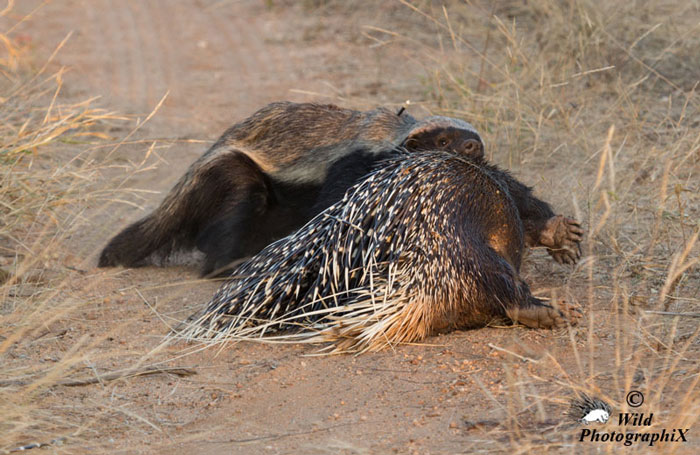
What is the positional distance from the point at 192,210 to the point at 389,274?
5.99 feet

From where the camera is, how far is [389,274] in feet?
10.7

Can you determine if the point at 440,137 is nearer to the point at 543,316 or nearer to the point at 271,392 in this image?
the point at 543,316

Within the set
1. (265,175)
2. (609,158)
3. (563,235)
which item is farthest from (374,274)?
(265,175)

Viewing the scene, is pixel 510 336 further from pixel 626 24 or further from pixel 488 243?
pixel 626 24

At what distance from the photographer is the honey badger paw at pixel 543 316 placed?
135 inches

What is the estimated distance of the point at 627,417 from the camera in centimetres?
255

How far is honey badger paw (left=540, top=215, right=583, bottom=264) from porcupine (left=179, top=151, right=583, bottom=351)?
434mm

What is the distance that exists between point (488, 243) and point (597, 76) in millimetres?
3344

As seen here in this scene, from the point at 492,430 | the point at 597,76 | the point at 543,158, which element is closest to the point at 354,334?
the point at 492,430

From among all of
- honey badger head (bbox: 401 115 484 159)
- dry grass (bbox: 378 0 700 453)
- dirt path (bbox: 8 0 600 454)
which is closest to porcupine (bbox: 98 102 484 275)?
honey badger head (bbox: 401 115 484 159)

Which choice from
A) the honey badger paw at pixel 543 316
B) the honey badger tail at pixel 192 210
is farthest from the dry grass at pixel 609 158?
the honey badger tail at pixel 192 210

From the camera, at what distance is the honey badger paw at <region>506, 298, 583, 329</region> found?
344cm

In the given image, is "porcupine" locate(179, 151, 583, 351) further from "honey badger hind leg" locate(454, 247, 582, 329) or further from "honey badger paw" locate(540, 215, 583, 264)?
"honey badger paw" locate(540, 215, 583, 264)

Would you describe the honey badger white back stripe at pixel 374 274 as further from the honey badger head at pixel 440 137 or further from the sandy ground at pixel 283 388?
the honey badger head at pixel 440 137
